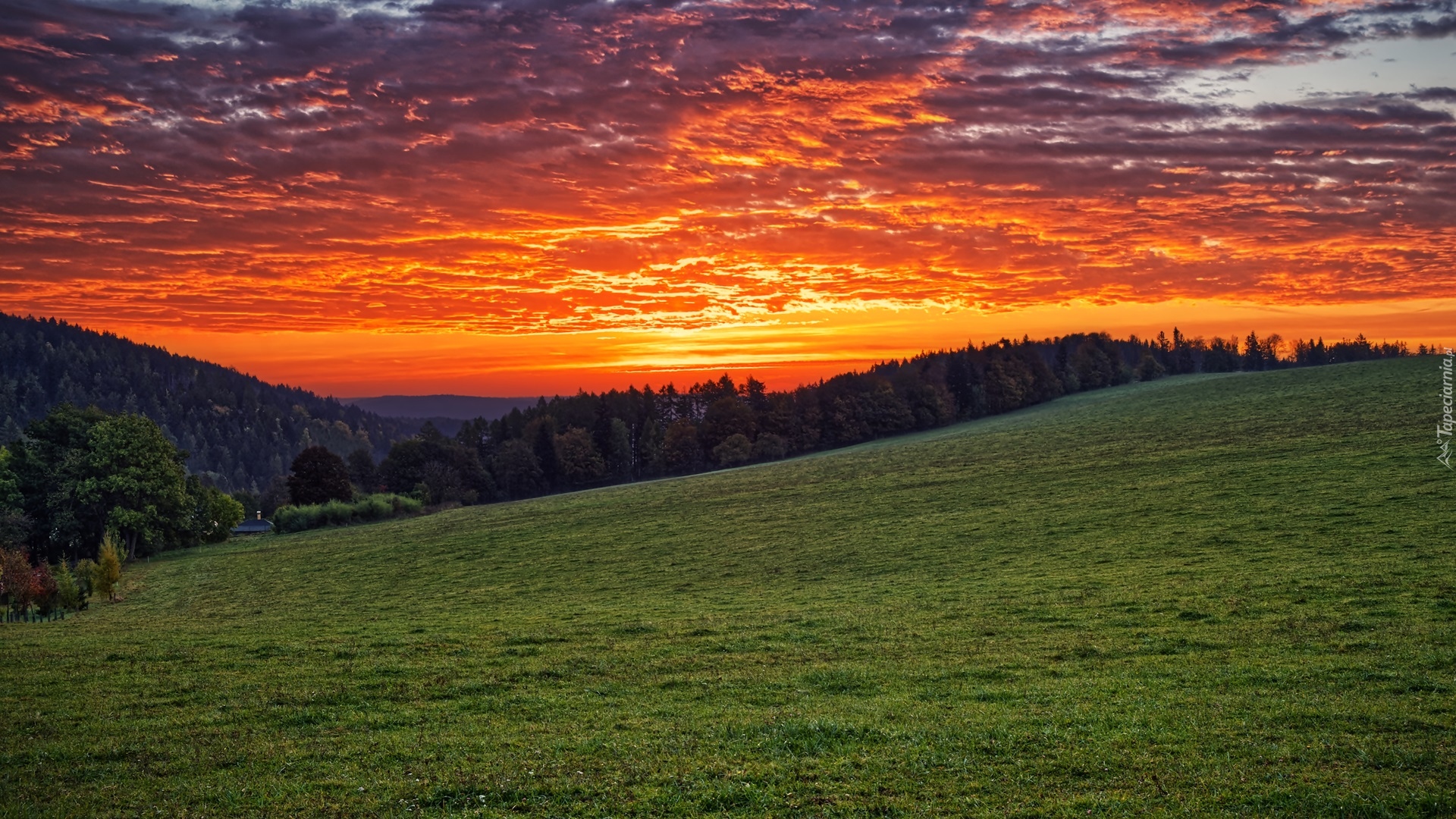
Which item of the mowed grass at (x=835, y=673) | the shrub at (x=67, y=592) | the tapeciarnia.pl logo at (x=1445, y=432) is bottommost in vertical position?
the shrub at (x=67, y=592)

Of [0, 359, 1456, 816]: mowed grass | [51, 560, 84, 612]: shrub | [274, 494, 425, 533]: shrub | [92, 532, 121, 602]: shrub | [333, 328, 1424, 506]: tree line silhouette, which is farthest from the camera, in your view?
[333, 328, 1424, 506]: tree line silhouette

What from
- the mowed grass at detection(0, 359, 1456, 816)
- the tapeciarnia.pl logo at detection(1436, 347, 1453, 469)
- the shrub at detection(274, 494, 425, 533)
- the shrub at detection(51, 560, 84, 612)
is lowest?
the shrub at detection(274, 494, 425, 533)

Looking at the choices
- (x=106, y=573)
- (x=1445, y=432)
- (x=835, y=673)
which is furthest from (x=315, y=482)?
(x=1445, y=432)

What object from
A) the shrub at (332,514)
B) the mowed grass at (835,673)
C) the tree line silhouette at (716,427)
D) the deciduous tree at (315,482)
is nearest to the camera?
the mowed grass at (835,673)

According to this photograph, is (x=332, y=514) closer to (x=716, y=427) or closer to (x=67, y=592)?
(x=67, y=592)

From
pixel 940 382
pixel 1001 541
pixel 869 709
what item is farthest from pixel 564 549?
pixel 940 382

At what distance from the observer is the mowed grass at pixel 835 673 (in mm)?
14031

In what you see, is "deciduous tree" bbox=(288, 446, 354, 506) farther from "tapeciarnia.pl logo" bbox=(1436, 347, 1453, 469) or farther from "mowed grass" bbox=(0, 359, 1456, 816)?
"tapeciarnia.pl logo" bbox=(1436, 347, 1453, 469)

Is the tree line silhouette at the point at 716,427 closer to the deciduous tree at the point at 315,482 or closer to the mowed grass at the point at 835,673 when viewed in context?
the deciduous tree at the point at 315,482

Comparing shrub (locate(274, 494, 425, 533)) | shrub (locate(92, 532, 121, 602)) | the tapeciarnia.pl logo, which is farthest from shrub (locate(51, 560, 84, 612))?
the tapeciarnia.pl logo

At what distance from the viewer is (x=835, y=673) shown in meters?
22.1

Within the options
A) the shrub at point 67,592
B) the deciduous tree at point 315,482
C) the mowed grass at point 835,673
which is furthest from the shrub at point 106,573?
the deciduous tree at point 315,482

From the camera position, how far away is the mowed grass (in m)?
14.0

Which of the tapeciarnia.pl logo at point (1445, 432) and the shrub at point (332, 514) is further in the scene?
the shrub at point (332, 514)
